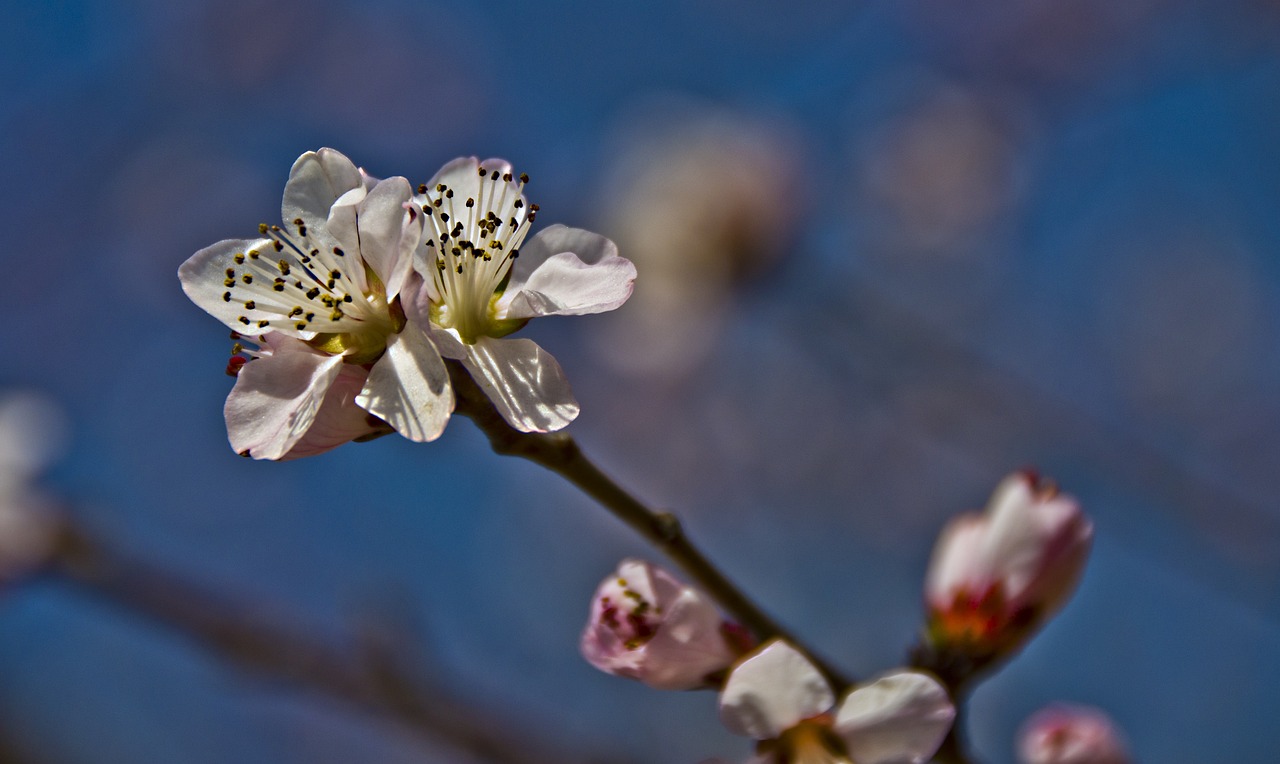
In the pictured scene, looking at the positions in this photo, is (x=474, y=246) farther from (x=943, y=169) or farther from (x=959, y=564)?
(x=943, y=169)

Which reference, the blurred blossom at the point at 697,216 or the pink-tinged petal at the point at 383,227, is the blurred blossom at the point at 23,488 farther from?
the blurred blossom at the point at 697,216

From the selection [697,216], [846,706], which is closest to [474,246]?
[846,706]

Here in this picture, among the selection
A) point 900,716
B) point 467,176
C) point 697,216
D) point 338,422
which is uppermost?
point 697,216

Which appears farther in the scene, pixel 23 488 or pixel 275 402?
pixel 23 488

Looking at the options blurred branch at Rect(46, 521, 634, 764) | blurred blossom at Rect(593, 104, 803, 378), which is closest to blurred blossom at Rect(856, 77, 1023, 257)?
blurred blossom at Rect(593, 104, 803, 378)

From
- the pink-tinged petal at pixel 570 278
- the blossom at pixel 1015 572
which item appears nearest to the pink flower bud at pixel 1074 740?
the blossom at pixel 1015 572

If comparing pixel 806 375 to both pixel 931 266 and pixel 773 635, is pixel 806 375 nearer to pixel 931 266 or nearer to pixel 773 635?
pixel 931 266

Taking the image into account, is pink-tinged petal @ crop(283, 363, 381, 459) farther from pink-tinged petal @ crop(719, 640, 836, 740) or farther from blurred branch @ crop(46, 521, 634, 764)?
blurred branch @ crop(46, 521, 634, 764)
